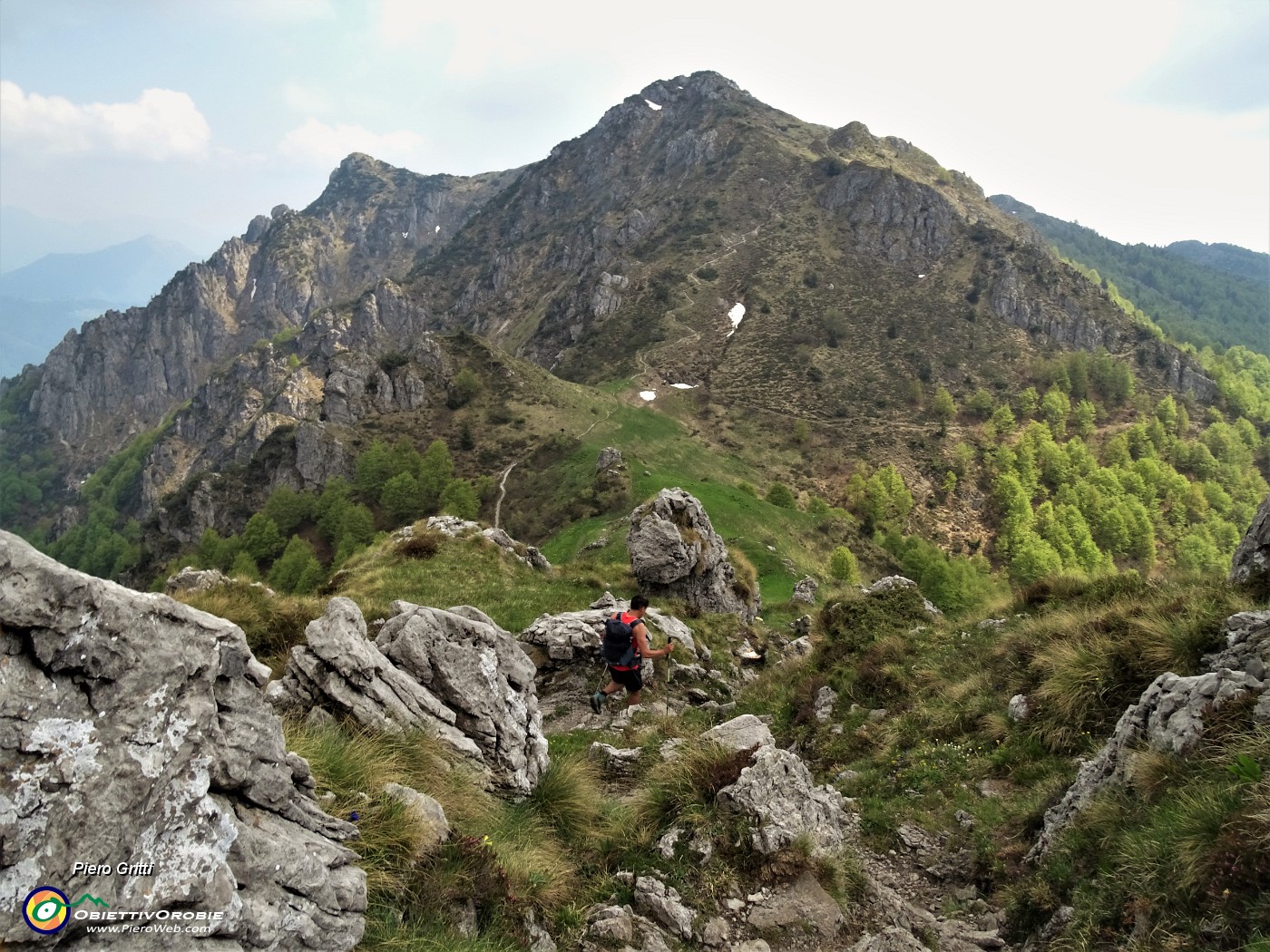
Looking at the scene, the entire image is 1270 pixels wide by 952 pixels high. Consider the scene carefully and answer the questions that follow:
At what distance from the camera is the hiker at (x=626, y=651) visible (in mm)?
13508

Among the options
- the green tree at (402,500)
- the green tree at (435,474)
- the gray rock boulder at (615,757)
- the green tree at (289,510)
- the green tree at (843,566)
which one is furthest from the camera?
the green tree at (289,510)

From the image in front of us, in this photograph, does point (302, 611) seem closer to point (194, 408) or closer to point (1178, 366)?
point (1178, 366)

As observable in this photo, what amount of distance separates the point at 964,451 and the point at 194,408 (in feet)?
681

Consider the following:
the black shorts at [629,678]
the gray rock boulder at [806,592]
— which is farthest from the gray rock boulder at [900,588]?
the gray rock boulder at [806,592]

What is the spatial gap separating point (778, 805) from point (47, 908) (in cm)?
667

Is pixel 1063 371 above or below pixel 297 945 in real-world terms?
above

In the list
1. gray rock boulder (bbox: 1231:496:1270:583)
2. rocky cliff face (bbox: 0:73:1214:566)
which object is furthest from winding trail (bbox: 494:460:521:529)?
gray rock boulder (bbox: 1231:496:1270:583)

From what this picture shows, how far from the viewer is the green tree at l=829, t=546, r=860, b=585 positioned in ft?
171

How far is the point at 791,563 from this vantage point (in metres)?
47.1

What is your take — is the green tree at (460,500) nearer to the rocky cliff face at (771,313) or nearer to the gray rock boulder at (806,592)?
the rocky cliff face at (771,313)

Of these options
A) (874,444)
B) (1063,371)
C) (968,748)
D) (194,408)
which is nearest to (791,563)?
(968,748)

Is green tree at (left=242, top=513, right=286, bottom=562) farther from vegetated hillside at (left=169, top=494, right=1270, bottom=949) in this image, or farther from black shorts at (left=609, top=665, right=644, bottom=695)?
black shorts at (left=609, top=665, right=644, bottom=695)

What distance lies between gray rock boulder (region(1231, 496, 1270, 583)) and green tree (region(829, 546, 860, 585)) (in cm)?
3900

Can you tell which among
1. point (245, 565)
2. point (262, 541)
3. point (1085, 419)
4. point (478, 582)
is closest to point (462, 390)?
point (262, 541)
